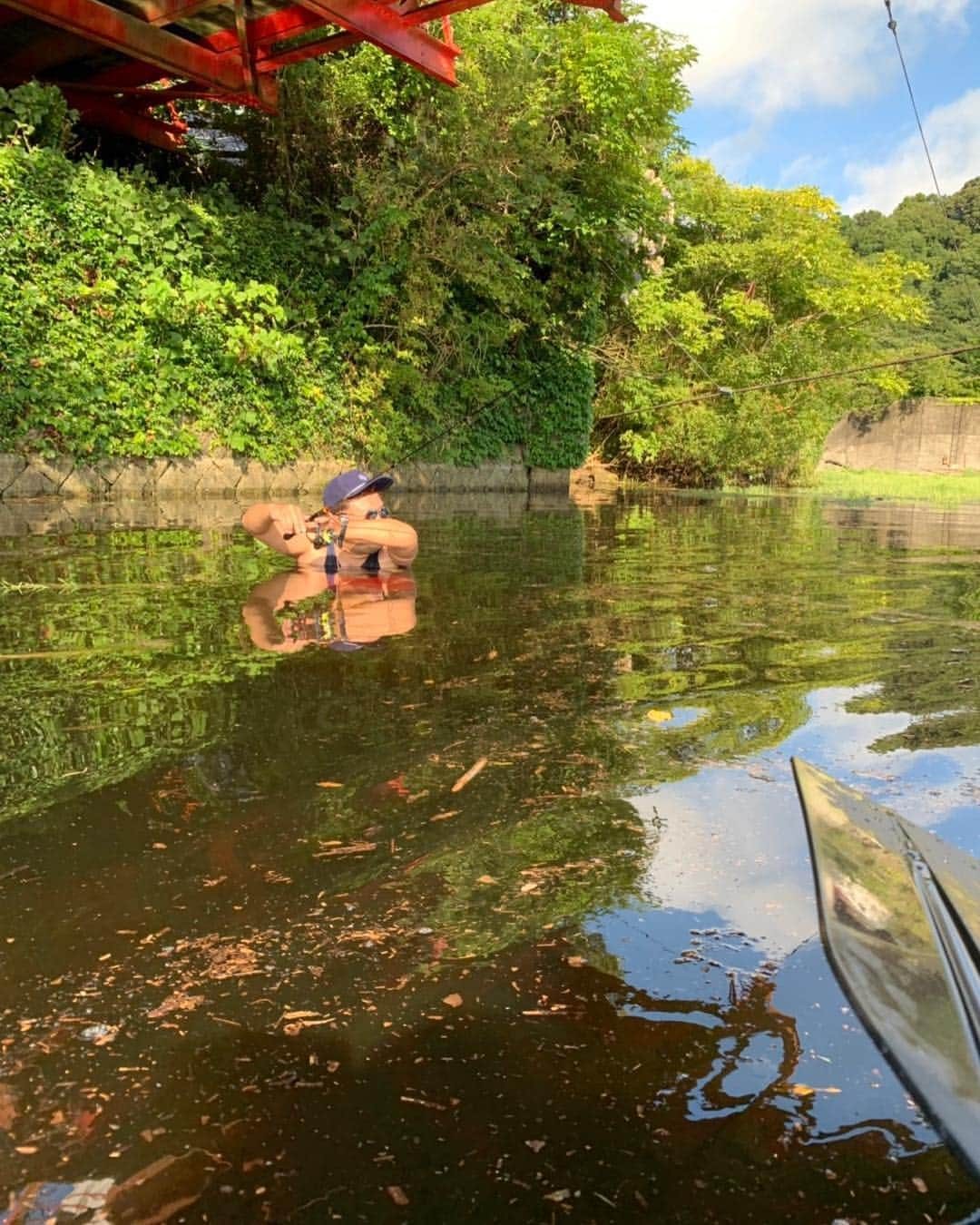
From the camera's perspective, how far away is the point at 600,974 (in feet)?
5.16

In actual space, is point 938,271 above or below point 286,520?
above

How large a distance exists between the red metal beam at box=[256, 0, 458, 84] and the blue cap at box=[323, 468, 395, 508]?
574cm

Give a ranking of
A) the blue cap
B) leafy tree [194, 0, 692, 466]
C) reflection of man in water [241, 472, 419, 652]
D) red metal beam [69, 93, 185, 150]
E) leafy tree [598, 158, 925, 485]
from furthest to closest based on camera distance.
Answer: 1. leafy tree [598, 158, 925, 485]
2. leafy tree [194, 0, 692, 466]
3. red metal beam [69, 93, 185, 150]
4. the blue cap
5. reflection of man in water [241, 472, 419, 652]

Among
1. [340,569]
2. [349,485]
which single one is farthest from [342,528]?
[340,569]

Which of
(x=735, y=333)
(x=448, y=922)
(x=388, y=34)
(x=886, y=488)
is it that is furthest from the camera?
(x=735, y=333)

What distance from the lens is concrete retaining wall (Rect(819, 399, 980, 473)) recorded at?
27.6 m

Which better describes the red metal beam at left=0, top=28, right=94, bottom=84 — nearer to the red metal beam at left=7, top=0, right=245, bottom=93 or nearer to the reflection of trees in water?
the red metal beam at left=7, top=0, right=245, bottom=93

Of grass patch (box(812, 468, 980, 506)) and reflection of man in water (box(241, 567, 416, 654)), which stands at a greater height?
grass patch (box(812, 468, 980, 506))

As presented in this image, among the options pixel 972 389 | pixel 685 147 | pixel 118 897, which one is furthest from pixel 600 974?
pixel 972 389

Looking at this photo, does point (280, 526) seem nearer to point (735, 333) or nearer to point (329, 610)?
point (329, 610)

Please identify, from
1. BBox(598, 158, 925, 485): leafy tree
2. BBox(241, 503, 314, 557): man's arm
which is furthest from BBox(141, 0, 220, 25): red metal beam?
BBox(598, 158, 925, 485): leafy tree

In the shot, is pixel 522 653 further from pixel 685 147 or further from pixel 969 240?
pixel 969 240

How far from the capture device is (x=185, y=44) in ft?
31.7

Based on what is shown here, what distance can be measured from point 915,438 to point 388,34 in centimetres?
2316
